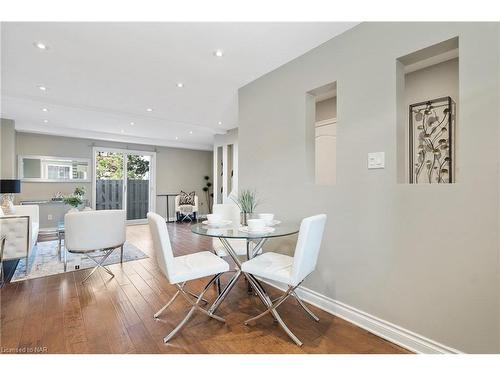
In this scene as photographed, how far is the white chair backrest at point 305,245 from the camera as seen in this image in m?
1.69

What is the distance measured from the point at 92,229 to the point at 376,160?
3.16 meters

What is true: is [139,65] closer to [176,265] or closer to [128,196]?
[176,265]

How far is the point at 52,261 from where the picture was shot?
3639mm

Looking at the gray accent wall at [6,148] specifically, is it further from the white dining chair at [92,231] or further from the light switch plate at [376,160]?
the light switch plate at [376,160]

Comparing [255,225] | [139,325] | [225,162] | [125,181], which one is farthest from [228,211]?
[125,181]

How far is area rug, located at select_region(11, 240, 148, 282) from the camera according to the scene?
10.3 ft

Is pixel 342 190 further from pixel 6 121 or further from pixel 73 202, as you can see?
pixel 6 121

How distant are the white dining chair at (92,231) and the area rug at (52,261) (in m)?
0.44

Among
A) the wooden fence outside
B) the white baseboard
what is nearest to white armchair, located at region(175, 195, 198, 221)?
the wooden fence outside

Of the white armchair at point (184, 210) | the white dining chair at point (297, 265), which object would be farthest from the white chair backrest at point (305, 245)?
the white armchair at point (184, 210)

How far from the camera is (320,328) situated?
1.97 m
